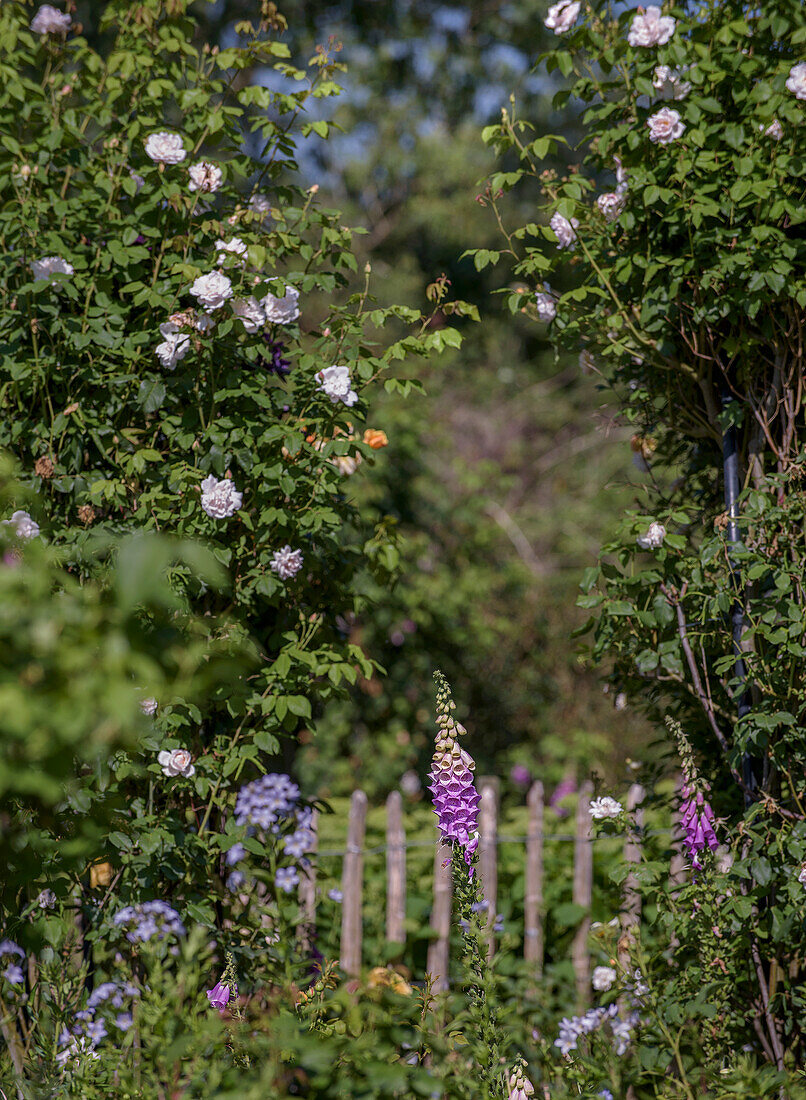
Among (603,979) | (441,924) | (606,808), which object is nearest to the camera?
(606,808)

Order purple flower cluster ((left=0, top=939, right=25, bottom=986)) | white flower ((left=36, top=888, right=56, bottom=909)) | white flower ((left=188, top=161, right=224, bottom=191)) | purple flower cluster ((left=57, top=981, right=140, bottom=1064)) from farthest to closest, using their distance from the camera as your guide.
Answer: white flower ((left=188, top=161, right=224, bottom=191)), white flower ((left=36, top=888, right=56, bottom=909)), purple flower cluster ((left=57, top=981, right=140, bottom=1064)), purple flower cluster ((left=0, top=939, right=25, bottom=986))

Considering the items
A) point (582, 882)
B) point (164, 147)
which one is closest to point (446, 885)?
point (582, 882)

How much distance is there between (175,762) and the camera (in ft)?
6.95

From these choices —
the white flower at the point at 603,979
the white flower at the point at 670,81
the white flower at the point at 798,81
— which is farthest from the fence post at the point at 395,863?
the white flower at the point at 798,81

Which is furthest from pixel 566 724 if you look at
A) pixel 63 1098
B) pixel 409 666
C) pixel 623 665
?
pixel 63 1098

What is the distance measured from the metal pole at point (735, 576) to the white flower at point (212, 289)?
114cm

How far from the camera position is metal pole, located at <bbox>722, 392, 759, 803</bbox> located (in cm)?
217

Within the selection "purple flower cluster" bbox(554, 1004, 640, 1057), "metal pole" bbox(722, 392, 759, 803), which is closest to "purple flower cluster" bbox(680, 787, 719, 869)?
"metal pole" bbox(722, 392, 759, 803)

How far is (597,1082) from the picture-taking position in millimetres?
1959

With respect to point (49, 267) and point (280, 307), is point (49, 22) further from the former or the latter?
point (280, 307)

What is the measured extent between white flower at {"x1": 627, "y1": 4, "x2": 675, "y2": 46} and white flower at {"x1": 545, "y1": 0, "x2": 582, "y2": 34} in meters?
0.18

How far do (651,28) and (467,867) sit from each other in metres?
1.74

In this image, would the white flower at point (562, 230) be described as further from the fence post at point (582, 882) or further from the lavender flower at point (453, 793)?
the fence post at point (582, 882)

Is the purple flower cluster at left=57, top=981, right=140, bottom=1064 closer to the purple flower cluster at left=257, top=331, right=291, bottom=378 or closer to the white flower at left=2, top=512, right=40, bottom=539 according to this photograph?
the white flower at left=2, top=512, right=40, bottom=539
